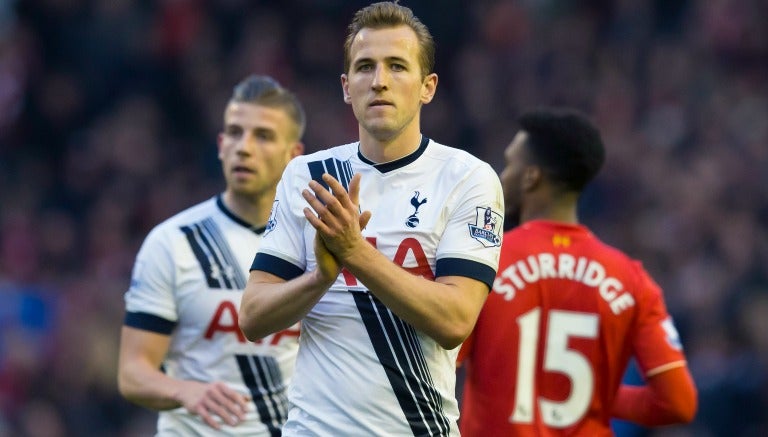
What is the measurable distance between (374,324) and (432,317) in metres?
0.31

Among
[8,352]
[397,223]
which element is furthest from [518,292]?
[8,352]

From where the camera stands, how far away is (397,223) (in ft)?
15.0

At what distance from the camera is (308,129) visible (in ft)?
47.3

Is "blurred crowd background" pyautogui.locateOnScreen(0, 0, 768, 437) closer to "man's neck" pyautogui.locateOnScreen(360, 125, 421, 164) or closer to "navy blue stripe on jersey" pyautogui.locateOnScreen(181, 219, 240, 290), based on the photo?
"navy blue stripe on jersey" pyautogui.locateOnScreen(181, 219, 240, 290)

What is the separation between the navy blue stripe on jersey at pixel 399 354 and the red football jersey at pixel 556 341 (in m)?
1.10

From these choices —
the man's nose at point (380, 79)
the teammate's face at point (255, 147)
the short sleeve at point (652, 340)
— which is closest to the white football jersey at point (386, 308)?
Answer: the man's nose at point (380, 79)

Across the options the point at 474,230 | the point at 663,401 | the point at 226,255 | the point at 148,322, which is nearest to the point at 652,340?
the point at 663,401

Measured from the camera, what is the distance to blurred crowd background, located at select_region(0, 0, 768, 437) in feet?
39.9

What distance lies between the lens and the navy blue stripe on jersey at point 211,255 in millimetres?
6266

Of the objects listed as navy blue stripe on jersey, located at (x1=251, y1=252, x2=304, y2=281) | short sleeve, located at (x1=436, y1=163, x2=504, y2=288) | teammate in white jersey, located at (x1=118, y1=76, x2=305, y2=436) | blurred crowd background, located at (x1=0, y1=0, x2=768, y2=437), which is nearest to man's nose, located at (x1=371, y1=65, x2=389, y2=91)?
short sleeve, located at (x1=436, y1=163, x2=504, y2=288)

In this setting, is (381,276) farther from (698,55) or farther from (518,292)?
(698,55)

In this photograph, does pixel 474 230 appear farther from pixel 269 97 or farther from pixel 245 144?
pixel 269 97

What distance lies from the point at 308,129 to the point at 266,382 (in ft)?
27.7

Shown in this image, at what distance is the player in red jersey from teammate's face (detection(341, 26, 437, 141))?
51.0 inches
